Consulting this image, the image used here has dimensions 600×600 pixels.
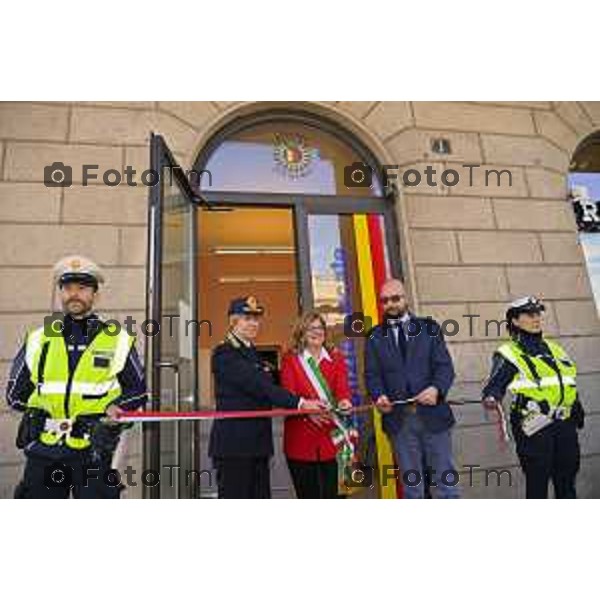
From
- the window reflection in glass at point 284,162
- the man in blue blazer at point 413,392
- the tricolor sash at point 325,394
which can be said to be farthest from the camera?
the window reflection in glass at point 284,162

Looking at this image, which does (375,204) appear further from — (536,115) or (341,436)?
(341,436)

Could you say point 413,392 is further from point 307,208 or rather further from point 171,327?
point 307,208

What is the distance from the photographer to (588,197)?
5.66 metres

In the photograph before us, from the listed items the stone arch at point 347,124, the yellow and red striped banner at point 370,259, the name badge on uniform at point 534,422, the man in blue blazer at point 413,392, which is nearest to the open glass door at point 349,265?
the yellow and red striped banner at point 370,259

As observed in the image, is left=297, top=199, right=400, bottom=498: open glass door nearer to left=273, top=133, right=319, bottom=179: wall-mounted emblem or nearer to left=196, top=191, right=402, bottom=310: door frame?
left=196, top=191, right=402, bottom=310: door frame

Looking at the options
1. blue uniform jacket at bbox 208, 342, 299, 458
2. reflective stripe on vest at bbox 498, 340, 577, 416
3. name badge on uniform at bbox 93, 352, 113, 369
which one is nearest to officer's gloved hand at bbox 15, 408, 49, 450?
name badge on uniform at bbox 93, 352, 113, 369

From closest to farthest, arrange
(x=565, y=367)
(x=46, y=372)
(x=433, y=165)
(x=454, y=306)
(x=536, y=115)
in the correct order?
(x=46, y=372) → (x=565, y=367) → (x=454, y=306) → (x=433, y=165) → (x=536, y=115)

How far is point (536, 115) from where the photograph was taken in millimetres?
5496

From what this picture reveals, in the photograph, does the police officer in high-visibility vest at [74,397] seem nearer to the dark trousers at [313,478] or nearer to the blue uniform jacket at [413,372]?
the dark trousers at [313,478]

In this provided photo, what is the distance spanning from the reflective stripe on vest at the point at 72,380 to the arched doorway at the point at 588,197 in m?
4.59

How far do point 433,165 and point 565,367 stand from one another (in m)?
2.28

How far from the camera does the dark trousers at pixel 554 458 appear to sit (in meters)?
3.49

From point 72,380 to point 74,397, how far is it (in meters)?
0.09
